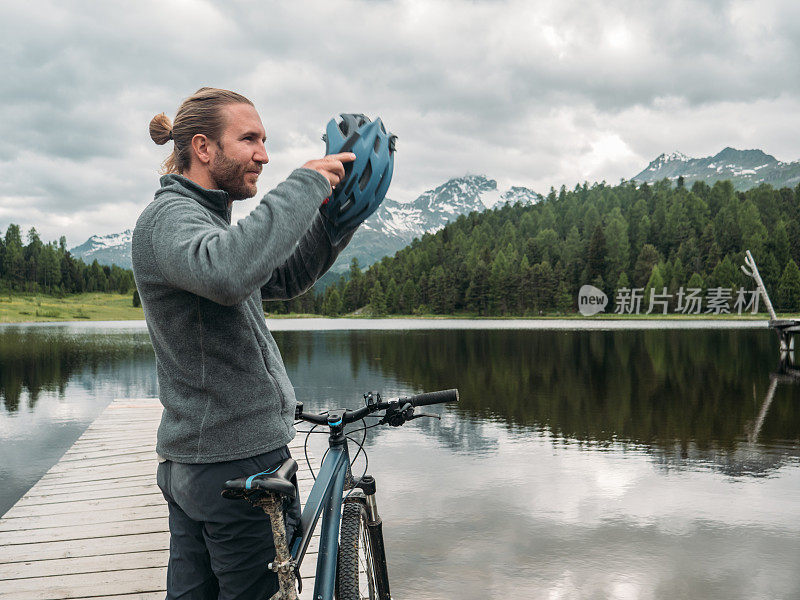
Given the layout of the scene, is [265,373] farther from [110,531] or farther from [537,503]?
[537,503]

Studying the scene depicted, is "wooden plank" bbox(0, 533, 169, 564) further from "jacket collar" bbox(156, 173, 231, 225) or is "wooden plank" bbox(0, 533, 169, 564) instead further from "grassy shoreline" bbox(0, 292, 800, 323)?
"grassy shoreline" bbox(0, 292, 800, 323)

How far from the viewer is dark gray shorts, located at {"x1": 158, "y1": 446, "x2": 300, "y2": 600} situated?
1.99m

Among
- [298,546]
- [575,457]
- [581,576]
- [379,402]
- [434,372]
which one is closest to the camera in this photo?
[298,546]

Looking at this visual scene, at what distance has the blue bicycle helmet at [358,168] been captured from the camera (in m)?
2.19

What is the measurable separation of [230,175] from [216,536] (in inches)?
49.6

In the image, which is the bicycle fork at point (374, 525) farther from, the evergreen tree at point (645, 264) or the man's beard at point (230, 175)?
the evergreen tree at point (645, 264)

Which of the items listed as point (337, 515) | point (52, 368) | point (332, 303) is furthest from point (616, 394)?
point (332, 303)

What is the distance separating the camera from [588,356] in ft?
97.6

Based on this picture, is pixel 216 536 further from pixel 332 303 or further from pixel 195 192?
pixel 332 303

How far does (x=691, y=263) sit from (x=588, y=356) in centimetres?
11927

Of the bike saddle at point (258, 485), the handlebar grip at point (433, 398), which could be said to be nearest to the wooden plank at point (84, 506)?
the handlebar grip at point (433, 398)

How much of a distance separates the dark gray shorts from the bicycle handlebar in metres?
0.92

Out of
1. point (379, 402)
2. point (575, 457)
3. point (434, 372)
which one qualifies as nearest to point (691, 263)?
point (434, 372)

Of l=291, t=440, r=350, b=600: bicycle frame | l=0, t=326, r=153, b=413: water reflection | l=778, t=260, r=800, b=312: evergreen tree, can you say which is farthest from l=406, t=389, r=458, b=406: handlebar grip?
l=778, t=260, r=800, b=312: evergreen tree
